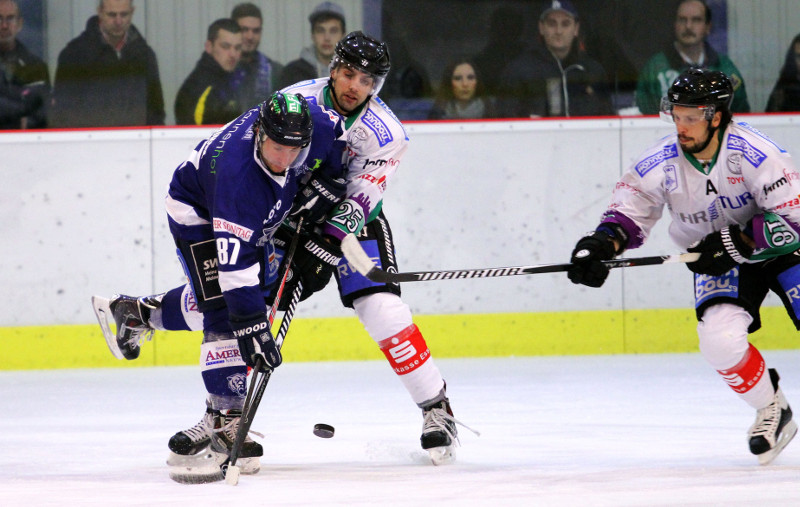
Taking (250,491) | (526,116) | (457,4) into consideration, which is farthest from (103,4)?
(250,491)

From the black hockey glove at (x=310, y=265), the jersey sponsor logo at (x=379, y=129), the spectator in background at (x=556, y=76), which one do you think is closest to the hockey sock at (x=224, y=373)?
the black hockey glove at (x=310, y=265)

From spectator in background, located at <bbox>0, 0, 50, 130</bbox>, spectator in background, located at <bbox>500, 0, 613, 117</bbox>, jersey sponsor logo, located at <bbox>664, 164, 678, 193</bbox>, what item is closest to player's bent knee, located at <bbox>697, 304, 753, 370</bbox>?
jersey sponsor logo, located at <bbox>664, 164, 678, 193</bbox>

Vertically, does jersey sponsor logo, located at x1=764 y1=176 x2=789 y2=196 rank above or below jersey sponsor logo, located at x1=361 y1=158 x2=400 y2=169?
below

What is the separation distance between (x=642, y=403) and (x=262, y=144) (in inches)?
79.5

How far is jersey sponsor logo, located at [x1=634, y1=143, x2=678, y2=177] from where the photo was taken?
122 inches

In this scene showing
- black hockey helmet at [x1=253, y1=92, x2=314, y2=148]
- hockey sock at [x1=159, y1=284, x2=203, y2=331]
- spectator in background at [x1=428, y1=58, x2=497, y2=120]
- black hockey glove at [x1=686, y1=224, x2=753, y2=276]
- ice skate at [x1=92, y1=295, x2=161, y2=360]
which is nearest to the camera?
black hockey helmet at [x1=253, y1=92, x2=314, y2=148]

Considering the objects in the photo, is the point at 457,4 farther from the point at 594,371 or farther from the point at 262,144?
the point at 262,144

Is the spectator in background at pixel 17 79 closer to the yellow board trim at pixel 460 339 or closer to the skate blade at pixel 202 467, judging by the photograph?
the yellow board trim at pixel 460 339

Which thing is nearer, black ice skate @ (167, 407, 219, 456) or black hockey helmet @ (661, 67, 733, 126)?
black ice skate @ (167, 407, 219, 456)

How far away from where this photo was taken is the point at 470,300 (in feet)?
18.2

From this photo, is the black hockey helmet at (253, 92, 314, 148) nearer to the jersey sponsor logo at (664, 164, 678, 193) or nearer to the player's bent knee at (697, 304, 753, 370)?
the jersey sponsor logo at (664, 164, 678, 193)

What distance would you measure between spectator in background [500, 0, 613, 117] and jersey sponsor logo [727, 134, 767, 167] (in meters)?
2.71

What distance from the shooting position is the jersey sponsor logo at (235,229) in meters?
2.68

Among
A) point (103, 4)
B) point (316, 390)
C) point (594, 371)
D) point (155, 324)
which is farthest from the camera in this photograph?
point (103, 4)
